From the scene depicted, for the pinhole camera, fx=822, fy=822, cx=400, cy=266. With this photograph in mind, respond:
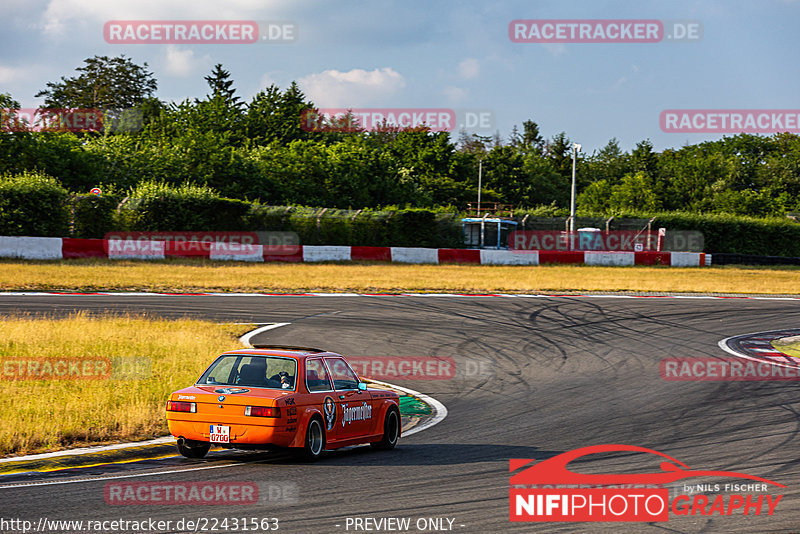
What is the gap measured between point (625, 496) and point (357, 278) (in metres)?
24.4

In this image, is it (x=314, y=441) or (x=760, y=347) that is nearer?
(x=314, y=441)

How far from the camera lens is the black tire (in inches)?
369

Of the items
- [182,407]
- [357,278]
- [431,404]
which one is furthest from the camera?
[357,278]

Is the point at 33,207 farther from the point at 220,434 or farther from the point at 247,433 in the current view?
the point at 247,433

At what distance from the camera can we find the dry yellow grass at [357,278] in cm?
2655

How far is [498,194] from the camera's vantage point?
285 feet

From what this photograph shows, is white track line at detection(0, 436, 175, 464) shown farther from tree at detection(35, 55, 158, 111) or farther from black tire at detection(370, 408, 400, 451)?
tree at detection(35, 55, 158, 111)

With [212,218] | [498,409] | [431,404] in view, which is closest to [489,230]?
[212,218]

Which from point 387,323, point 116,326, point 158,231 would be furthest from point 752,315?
point 158,231

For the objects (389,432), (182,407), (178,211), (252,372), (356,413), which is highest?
(178,211)

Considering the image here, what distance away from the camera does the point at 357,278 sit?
30.9 metres

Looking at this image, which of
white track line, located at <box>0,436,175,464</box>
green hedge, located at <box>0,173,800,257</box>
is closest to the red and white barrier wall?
green hedge, located at <box>0,173,800,257</box>

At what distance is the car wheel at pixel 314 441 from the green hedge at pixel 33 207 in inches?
1138

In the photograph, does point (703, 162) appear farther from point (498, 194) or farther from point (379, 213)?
point (379, 213)
